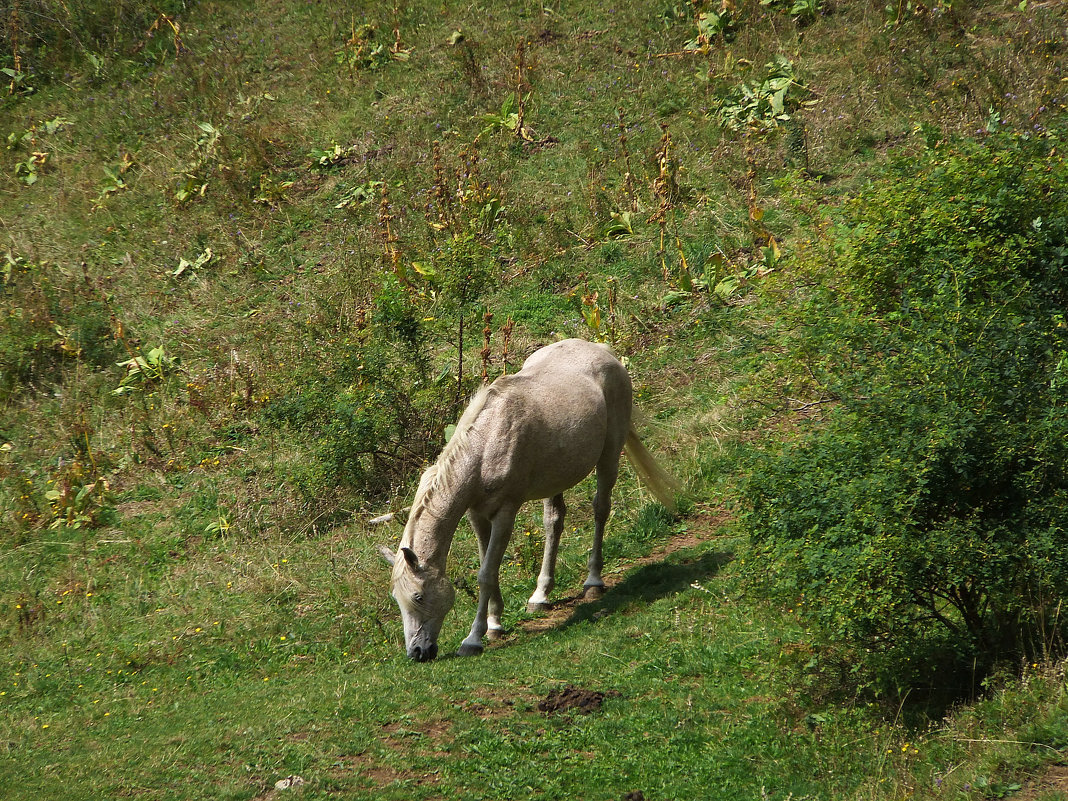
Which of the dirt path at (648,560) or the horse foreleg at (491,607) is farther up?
the horse foreleg at (491,607)

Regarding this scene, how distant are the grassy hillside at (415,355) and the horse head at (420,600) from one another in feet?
0.85

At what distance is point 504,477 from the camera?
842cm

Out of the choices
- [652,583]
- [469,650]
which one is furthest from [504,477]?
[652,583]

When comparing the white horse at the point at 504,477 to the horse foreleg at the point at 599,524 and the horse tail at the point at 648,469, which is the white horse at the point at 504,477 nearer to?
the horse foreleg at the point at 599,524

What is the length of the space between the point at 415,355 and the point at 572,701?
660 centimetres

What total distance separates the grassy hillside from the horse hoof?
0.18m

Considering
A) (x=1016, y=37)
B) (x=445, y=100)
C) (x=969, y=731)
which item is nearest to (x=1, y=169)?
(x=445, y=100)

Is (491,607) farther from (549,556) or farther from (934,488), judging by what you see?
(934,488)

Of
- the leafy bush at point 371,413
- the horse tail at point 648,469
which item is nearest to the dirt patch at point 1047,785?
the horse tail at point 648,469

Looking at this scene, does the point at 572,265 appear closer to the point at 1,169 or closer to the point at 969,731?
the point at 969,731

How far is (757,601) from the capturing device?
6.77 metres

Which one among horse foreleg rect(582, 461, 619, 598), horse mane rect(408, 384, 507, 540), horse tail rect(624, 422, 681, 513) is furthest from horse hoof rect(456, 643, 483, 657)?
horse tail rect(624, 422, 681, 513)

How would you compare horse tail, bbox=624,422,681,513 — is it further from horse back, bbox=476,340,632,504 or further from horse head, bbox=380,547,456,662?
horse head, bbox=380,547,456,662

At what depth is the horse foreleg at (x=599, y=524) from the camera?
9516 millimetres
